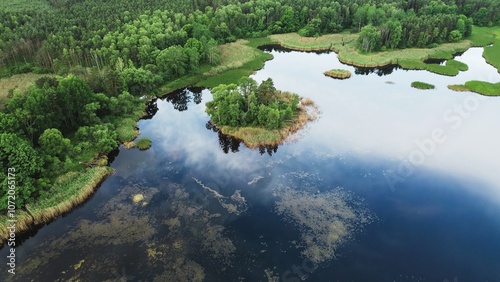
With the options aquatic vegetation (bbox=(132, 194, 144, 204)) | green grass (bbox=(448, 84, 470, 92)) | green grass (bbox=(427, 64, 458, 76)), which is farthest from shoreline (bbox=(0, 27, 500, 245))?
green grass (bbox=(448, 84, 470, 92))

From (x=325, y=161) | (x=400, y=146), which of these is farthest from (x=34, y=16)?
(x=400, y=146)

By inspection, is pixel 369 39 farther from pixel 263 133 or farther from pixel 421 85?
pixel 263 133

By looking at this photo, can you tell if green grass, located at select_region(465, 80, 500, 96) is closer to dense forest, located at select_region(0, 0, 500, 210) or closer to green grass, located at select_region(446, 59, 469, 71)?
green grass, located at select_region(446, 59, 469, 71)

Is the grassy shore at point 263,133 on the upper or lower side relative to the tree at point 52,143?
lower

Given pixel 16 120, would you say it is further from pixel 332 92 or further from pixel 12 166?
pixel 332 92

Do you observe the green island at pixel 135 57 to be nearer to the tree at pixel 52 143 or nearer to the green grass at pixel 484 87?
the tree at pixel 52 143

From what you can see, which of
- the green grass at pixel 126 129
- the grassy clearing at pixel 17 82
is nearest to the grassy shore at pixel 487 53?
the green grass at pixel 126 129
